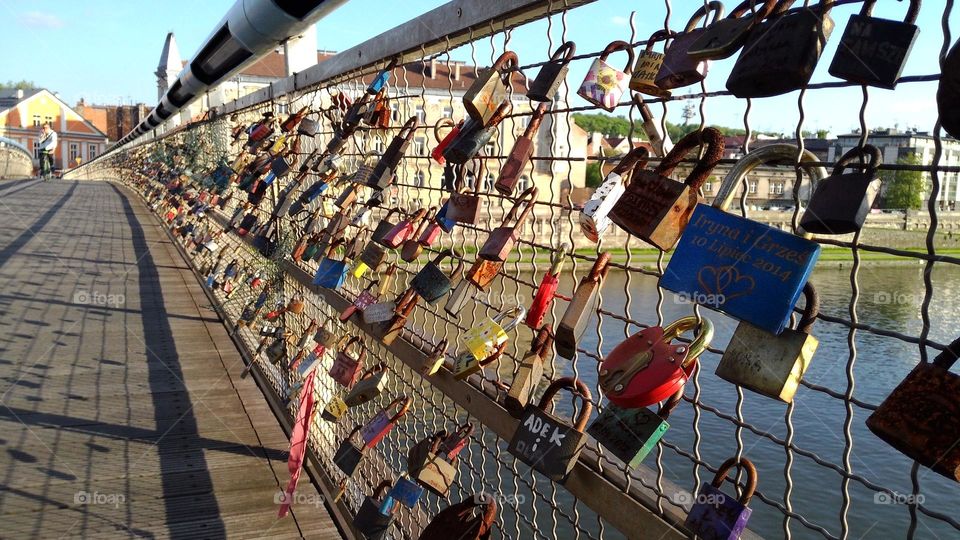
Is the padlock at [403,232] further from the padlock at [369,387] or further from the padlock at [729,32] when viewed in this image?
the padlock at [729,32]

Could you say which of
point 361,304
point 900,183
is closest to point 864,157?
point 361,304

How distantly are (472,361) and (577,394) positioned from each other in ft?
0.96

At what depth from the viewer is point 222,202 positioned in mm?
6430

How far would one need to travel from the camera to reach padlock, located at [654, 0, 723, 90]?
3.41ft

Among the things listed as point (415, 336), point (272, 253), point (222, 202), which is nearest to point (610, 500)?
point (415, 336)

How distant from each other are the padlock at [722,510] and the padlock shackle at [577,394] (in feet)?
0.83

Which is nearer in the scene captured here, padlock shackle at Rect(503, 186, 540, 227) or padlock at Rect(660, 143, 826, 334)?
padlock at Rect(660, 143, 826, 334)

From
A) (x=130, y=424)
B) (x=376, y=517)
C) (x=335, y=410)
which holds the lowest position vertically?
(x=130, y=424)

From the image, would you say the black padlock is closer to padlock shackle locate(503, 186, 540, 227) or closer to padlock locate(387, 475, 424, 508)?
padlock shackle locate(503, 186, 540, 227)

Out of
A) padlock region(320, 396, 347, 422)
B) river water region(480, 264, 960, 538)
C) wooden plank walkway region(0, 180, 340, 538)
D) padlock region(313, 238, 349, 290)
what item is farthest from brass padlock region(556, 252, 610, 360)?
river water region(480, 264, 960, 538)

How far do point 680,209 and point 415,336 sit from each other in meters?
1.35

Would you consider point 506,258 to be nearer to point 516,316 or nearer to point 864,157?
point 516,316

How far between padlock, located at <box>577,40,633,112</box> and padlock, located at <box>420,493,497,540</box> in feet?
2.95

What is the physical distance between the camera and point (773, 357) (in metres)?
0.92
